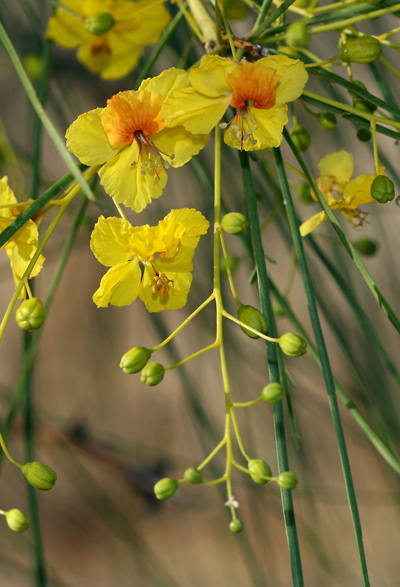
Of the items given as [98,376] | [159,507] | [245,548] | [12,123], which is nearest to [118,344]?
[98,376]

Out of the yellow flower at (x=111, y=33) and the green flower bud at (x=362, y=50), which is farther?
the yellow flower at (x=111, y=33)

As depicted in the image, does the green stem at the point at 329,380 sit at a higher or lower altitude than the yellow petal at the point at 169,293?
lower

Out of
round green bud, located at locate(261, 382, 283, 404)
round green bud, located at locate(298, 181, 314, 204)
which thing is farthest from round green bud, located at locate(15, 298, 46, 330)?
round green bud, located at locate(298, 181, 314, 204)

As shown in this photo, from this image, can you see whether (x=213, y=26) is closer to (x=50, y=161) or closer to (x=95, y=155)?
(x=95, y=155)

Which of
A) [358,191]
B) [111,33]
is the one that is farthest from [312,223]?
[111,33]

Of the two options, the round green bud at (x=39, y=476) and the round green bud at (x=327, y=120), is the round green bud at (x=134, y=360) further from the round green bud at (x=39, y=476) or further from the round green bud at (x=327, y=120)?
the round green bud at (x=327, y=120)

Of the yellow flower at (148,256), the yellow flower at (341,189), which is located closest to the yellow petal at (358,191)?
the yellow flower at (341,189)

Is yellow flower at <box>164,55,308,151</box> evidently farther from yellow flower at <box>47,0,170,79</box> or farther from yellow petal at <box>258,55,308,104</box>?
yellow flower at <box>47,0,170,79</box>

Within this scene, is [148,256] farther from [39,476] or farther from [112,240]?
[39,476]
